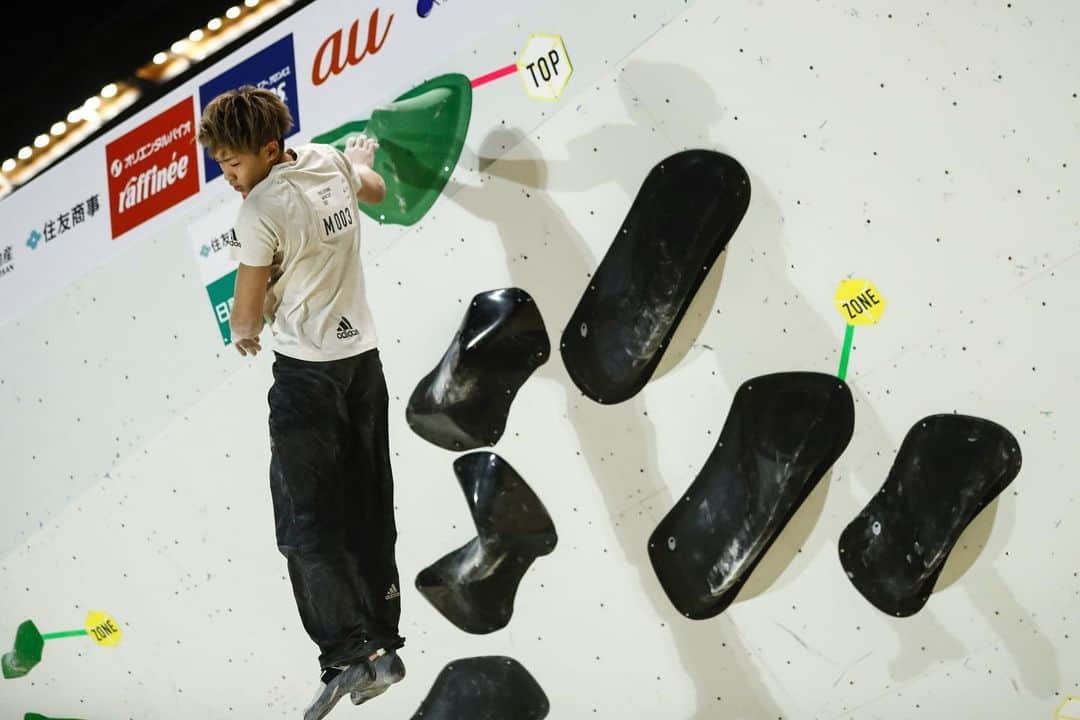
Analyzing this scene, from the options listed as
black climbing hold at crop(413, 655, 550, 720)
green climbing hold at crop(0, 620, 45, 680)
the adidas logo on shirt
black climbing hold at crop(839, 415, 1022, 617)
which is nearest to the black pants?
the adidas logo on shirt

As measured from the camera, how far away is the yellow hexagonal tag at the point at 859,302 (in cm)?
210

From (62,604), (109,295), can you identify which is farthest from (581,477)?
(62,604)

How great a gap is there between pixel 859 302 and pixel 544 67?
0.79 metres

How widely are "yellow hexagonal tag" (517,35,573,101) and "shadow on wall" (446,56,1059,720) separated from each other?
105 millimetres

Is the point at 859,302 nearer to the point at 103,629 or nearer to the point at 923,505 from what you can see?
the point at 923,505

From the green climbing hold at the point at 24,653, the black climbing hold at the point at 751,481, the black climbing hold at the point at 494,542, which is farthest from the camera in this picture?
the green climbing hold at the point at 24,653

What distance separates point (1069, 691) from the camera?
202 centimetres

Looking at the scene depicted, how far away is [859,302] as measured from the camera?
2115 mm

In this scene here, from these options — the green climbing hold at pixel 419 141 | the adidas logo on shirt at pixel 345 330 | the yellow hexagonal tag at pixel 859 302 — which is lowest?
the yellow hexagonal tag at pixel 859 302

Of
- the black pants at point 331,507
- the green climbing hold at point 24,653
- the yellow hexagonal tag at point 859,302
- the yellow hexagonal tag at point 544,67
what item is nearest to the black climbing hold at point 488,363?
the black pants at point 331,507

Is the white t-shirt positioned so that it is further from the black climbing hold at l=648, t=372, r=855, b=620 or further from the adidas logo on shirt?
the black climbing hold at l=648, t=372, r=855, b=620

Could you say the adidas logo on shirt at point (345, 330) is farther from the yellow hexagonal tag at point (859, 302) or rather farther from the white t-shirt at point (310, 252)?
the yellow hexagonal tag at point (859, 302)

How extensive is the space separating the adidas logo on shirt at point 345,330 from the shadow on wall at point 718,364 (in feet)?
1.28

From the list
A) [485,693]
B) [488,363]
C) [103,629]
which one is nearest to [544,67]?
[488,363]
